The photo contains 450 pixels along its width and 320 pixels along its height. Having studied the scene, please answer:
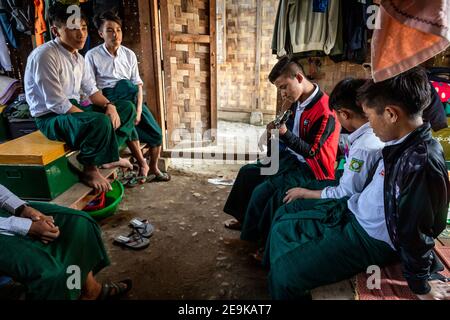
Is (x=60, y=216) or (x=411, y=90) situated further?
(x=60, y=216)

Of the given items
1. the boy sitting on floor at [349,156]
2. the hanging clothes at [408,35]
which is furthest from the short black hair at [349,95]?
the hanging clothes at [408,35]

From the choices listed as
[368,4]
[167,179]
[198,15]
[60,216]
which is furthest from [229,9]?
[60,216]

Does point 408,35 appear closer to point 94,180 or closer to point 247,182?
point 247,182

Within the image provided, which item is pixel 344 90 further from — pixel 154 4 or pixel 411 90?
pixel 154 4

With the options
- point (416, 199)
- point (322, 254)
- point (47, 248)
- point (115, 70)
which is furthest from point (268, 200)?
point (115, 70)

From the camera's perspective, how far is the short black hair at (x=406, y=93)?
1338 mm

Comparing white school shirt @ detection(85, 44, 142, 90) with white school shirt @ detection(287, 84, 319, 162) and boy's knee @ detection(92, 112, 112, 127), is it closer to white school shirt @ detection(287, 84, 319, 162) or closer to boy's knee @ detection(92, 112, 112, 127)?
boy's knee @ detection(92, 112, 112, 127)

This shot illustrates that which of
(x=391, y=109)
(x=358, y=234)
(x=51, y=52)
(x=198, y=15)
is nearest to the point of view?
(x=391, y=109)

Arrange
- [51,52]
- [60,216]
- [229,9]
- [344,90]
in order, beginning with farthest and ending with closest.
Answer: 1. [229,9]
2. [51,52]
3. [344,90]
4. [60,216]

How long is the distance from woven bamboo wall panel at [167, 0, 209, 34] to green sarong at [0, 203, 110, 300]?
365cm

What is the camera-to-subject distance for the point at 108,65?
373cm

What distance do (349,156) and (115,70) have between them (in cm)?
301

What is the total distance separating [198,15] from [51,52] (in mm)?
2654

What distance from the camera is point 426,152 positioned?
49.4 inches
